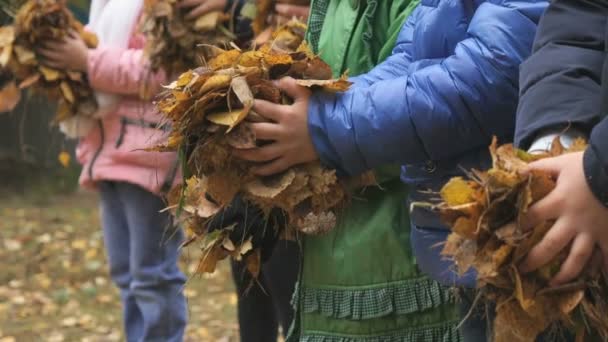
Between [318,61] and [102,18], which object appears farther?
[102,18]

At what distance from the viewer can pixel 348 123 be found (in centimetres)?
220

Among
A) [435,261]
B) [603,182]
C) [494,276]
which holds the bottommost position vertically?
[435,261]

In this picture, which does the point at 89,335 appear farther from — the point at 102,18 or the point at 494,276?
the point at 494,276

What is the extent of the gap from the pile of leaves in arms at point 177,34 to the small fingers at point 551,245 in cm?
218

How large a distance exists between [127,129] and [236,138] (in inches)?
74.0

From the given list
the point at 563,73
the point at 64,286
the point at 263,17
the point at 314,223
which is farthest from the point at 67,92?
the point at 64,286

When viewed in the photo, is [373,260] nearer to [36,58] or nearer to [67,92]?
[67,92]

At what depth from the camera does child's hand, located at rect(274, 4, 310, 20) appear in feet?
10.8

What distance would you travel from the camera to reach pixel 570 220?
1627 millimetres

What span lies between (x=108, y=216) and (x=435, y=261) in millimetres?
2167

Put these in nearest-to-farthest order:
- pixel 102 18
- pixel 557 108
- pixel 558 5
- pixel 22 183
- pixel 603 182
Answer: pixel 603 182, pixel 557 108, pixel 558 5, pixel 102 18, pixel 22 183

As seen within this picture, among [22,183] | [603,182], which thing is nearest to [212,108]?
[603,182]

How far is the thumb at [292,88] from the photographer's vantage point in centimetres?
226

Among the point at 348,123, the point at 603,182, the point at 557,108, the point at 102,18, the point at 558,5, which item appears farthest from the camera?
the point at 102,18
